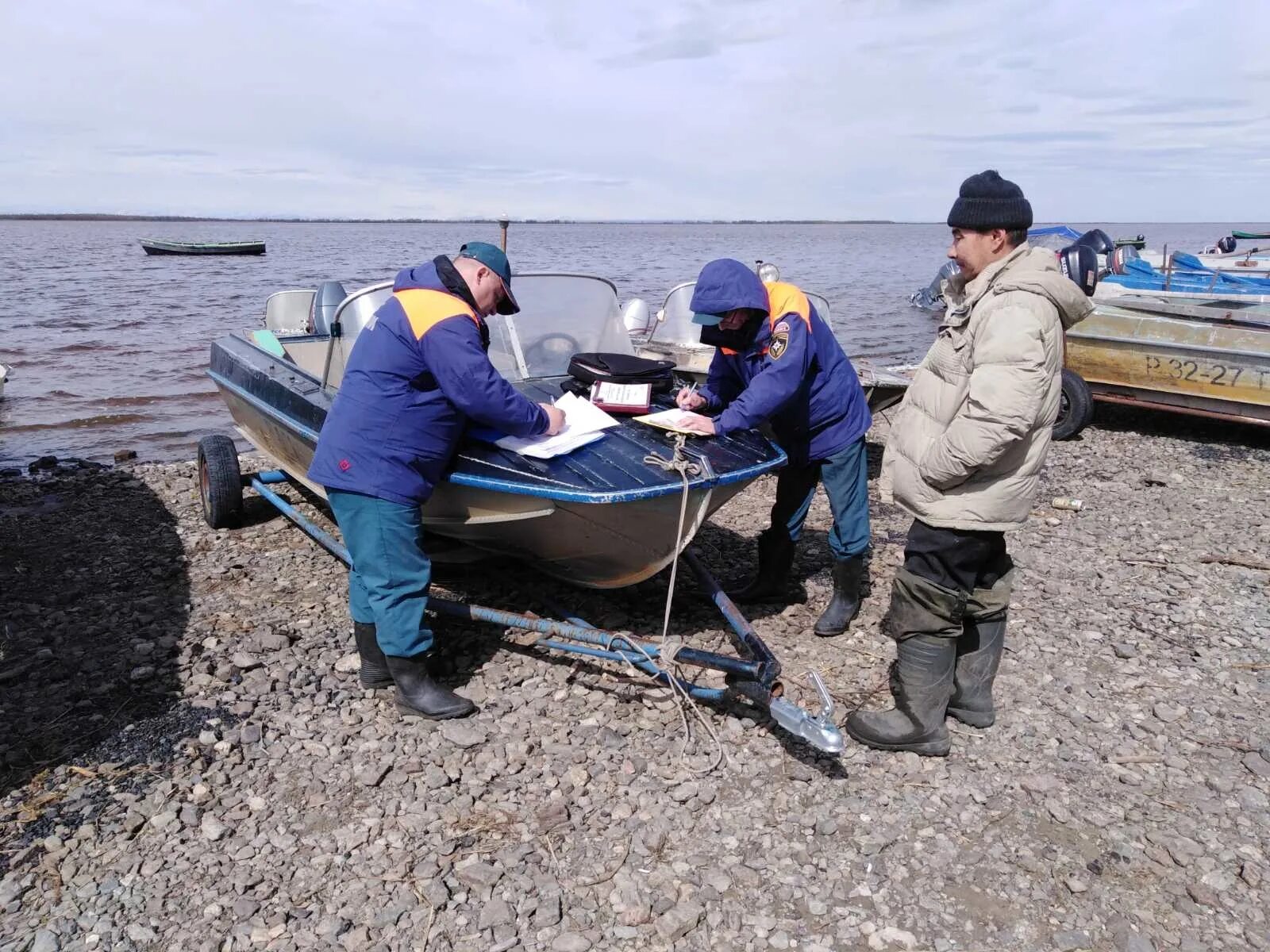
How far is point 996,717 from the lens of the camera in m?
4.11

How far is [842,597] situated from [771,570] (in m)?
0.46

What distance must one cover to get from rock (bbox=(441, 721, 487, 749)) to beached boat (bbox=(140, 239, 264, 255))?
55276 mm

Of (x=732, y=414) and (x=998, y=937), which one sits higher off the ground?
(x=732, y=414)

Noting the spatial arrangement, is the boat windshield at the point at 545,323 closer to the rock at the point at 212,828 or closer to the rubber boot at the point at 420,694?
the rubber boot at the point at 420,694

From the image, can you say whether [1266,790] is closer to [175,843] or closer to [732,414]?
[732,414]

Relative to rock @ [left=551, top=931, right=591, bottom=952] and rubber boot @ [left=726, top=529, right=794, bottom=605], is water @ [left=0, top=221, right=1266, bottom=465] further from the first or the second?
rock @ [left=551, top=931, right=591, bottom=952]

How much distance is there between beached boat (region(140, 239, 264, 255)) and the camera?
2047 inches

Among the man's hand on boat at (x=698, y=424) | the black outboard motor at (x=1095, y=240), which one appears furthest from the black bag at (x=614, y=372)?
the black outboard motor at (x=1095, y=240)

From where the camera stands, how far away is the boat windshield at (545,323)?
5461 mm

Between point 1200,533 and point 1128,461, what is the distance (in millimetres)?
2303

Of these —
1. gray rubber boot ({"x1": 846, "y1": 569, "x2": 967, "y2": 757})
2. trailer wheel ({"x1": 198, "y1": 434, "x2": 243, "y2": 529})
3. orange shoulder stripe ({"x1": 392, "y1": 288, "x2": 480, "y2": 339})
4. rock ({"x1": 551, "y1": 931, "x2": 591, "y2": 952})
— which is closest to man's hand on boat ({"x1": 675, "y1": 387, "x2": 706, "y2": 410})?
orange shoulder stripe ({"x1": 392, "y1": 288, "x2": 480, "y2": 339})

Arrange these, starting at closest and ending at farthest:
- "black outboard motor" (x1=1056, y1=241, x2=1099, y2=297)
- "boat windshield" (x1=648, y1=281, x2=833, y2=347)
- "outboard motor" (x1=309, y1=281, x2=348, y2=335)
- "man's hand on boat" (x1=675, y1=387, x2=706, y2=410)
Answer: "man's hand on boat" (x1=675, y1=387, x2=706, y2=410) → "outboard motor" (x1=309, y1=281, x2=348, y2=335) → "black outboard motor" (x1=1056, y1=241, x2=1099, y2=297) → "boat windshield" (x1=648, y1=281, x2=833, y2=347)

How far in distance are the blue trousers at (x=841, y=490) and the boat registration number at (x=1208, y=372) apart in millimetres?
5920

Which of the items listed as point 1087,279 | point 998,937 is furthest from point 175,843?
point 1087,279
